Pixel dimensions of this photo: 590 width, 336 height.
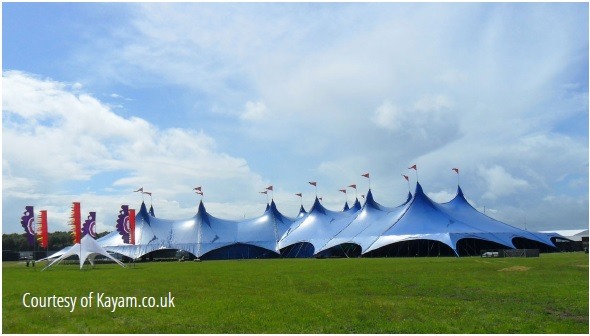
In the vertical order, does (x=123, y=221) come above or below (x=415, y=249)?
above

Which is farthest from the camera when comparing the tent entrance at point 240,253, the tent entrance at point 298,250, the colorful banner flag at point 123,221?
the tent entrance at point 240,253

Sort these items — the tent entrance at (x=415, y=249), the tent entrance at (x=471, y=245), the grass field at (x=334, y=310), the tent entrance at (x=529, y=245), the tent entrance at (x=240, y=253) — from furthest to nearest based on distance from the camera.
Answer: the tent entrance at (x=240, y=253) → the tent entrance at (x=529, y=245) → the tent entrance at (x=415, y=249) → the tent entrance at (x=471, y=245) → the grass field at (x=334, y=310)

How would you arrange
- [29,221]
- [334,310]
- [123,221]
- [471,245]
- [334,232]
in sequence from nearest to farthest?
[334,310], [29,221], [123,221], [471,245], [334,232]

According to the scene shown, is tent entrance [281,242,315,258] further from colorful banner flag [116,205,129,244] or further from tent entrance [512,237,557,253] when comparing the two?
colorful banner flag [116,205,129,244]

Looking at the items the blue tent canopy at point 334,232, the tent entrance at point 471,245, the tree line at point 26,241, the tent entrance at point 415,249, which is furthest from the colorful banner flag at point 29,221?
the tree line at point 26,241

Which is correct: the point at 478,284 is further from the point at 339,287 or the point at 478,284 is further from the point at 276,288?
the point at 276,288

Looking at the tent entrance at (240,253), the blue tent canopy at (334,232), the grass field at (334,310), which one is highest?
the blue tent canopy at (334,232)

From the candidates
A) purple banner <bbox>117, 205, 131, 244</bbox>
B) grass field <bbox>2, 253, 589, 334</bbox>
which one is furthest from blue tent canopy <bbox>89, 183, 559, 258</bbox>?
grass field <bbox>2, 253, 589, 334</bbox>

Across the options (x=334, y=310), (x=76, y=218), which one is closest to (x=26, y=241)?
(x=76, y=218)

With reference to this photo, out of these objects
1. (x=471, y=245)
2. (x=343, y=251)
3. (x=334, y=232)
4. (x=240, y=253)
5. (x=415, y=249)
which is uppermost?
(x=334, y=232)

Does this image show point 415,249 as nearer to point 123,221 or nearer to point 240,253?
point 240,253

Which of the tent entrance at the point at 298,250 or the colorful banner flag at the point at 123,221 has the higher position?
the colorful banner flag at the point at 123,221

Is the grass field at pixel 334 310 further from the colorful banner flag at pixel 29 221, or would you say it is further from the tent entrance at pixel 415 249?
the tent entrance at pixel 415 249

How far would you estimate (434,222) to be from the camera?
52.7 metres
